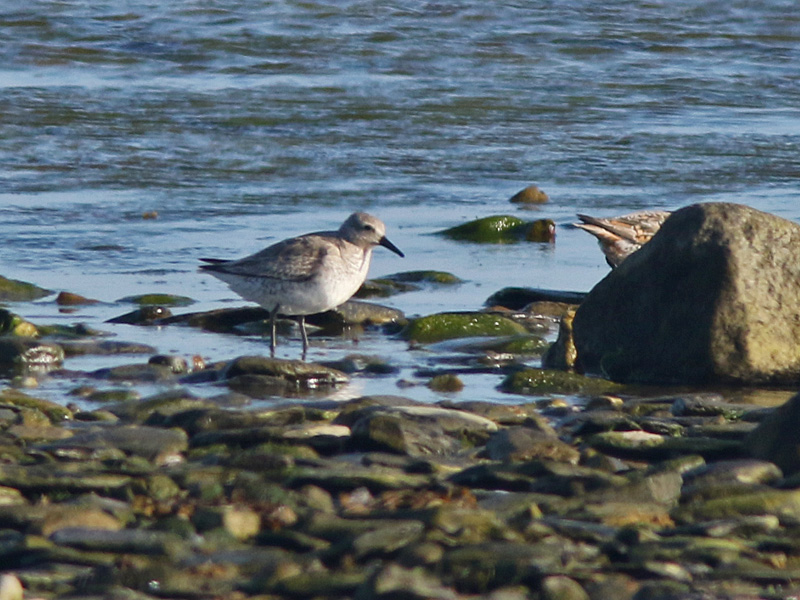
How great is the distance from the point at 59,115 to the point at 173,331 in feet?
28.0

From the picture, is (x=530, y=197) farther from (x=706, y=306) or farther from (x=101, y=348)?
(x=101, y=348)

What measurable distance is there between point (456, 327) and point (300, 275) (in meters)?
0.97

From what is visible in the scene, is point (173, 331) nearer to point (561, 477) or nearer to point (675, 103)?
point (561, 477)

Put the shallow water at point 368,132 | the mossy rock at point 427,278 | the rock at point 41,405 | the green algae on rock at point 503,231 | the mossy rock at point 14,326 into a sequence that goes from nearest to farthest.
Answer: the rock at point 41,405 → the mossy rock at point 14,326 → the mossy rock at point 427,278 → the shallow water at point 368,132 → the green algae on rock at point 503,231

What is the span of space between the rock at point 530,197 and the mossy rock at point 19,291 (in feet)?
15.6

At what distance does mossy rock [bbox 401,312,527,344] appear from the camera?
8109mm

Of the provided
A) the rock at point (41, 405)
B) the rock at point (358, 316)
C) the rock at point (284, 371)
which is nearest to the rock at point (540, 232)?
the rock at point (358, 316)

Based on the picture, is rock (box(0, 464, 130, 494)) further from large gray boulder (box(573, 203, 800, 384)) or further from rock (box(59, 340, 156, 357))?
large gray boulder (box(573, 203, 800, 384))

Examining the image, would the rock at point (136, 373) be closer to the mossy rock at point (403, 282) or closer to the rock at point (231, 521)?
the mossy rock at point (403, 282)

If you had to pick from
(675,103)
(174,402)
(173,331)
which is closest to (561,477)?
(174,402)

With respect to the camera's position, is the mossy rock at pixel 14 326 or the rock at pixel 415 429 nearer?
the rock at pixel 415 429

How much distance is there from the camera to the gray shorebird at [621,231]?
9.34 meters

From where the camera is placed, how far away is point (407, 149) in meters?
14.9

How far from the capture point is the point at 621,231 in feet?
30.7
